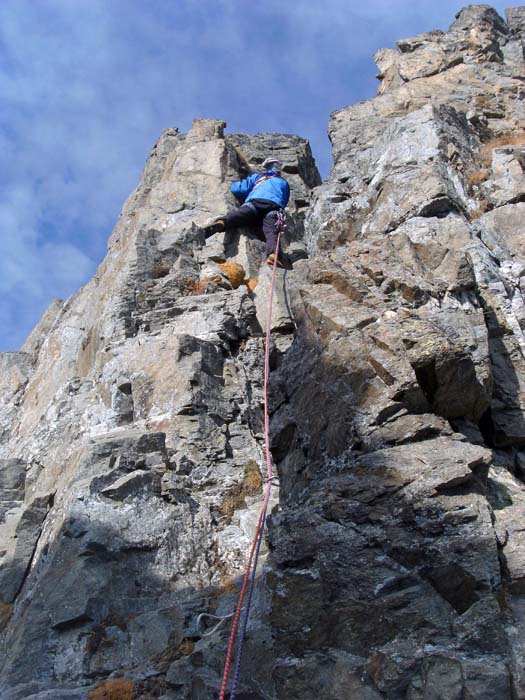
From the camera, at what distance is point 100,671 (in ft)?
21.1

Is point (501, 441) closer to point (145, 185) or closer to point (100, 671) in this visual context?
point (100, 671)

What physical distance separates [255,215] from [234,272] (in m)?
2.02

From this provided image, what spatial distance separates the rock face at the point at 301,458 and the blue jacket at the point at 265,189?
0.91 metres

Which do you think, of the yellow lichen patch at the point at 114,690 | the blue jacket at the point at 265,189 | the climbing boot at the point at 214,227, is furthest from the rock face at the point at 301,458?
the blue jacket at the point at 265,189

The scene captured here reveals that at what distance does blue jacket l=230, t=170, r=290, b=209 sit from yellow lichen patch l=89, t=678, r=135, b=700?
1046 centimetres

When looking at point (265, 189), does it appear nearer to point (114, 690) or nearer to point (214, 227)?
point (214, 227)

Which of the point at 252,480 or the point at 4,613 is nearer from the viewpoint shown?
the point at 4,613

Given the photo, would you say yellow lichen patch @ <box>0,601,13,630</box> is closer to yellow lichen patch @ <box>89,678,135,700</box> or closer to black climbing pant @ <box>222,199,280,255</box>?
yellow lichen patch @ <box>89,678,135,700</box>

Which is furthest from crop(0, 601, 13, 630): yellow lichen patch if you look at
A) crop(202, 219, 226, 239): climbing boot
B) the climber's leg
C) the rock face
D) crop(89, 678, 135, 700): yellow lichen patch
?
crop(202, 219, 226, 239): climbing boot

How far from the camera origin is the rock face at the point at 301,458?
18.9 feet

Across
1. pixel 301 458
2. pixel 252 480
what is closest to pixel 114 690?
pixel 301 458

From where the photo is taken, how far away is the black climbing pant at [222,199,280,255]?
14.2m

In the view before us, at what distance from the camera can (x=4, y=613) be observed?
7828 millimetres

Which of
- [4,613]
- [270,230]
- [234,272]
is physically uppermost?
[270,230]
